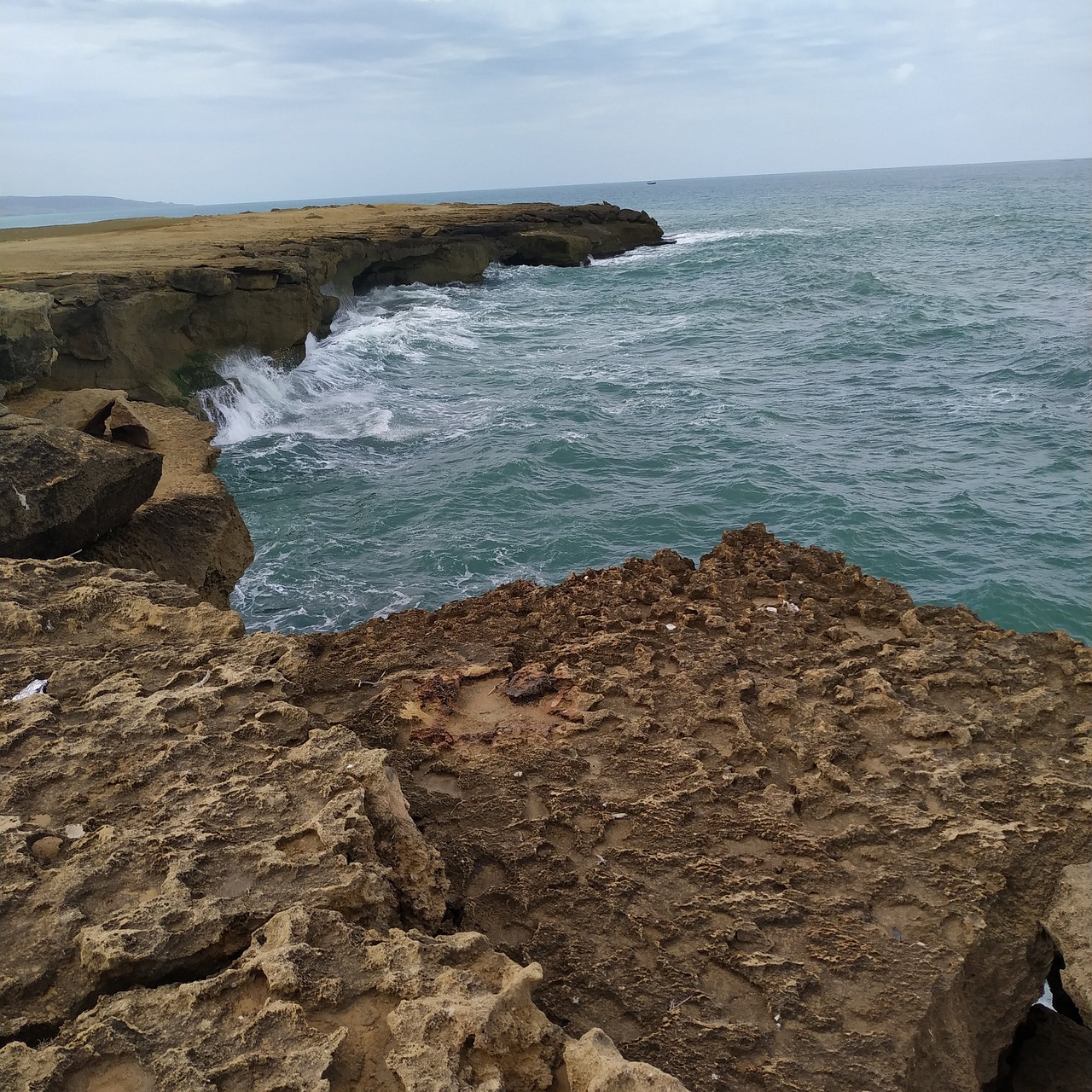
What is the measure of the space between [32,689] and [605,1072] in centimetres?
290

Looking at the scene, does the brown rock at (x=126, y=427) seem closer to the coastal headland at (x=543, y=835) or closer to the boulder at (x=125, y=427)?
the boulder at (x=125, y=427)

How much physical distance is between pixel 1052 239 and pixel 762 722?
39.3 metres

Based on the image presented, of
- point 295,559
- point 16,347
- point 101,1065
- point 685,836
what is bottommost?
point 295,559

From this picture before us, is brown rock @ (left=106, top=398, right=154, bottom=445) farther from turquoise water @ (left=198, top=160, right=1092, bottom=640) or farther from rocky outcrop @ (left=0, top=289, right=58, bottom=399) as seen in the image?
turquoise water @ (left=198, top=160, right=1092, bottom=640)

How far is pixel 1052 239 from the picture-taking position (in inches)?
1391

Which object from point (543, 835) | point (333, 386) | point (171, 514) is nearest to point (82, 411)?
point (171, 514)

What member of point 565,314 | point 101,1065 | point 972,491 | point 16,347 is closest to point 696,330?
point 565,314

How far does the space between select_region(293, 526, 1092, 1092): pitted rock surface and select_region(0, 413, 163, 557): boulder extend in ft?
7.03

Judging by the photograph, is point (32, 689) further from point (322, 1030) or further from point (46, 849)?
point (322, 1030)

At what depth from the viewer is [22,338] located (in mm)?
7418

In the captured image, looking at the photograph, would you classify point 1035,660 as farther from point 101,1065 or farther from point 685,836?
point 101,1065

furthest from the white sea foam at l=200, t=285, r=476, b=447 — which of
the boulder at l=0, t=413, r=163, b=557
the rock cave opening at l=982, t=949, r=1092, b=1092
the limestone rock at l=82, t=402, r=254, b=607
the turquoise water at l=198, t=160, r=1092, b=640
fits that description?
the rock cave opening at l=982, t=949, r=1092, b=1092

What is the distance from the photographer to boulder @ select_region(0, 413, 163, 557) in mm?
5461

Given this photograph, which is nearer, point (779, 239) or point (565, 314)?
point (565, 314)
